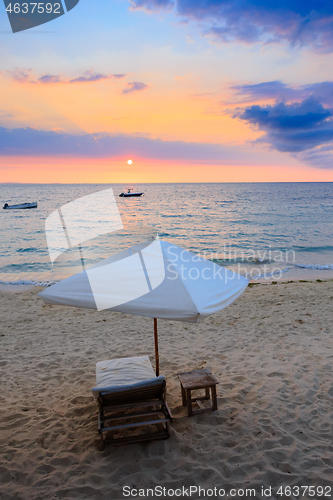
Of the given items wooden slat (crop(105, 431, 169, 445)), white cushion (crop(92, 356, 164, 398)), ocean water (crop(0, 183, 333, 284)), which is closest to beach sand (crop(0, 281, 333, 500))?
wooden slat (crop(105, 431, 169, 445))

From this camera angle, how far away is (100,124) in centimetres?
2122

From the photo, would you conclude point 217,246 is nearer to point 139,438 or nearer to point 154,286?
point 139,438

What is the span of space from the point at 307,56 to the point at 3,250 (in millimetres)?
23444

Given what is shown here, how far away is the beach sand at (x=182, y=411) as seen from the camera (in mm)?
3047

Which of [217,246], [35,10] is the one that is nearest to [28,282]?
[35,10]

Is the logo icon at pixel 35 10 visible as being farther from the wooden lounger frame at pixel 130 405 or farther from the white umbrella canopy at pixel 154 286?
the wooden lounger frame at pixel 130 405

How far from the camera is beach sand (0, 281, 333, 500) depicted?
3047 mm

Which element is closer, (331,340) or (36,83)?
(331,340)

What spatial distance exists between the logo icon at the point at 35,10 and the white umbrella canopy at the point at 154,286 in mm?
3496

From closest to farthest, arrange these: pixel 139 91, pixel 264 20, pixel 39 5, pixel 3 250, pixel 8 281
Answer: pixel 39 5 < pixel 264 20 < pixel 8 281 < pixel 139 91 < pixel 3 250

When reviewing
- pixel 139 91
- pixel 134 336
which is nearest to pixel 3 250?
pixel 139 91

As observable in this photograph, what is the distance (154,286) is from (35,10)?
4.38 metres

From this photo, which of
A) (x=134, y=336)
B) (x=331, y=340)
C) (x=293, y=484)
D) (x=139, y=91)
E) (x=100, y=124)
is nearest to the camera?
(x=293, y=484)

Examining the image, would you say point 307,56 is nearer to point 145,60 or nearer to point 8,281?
point 145,60
